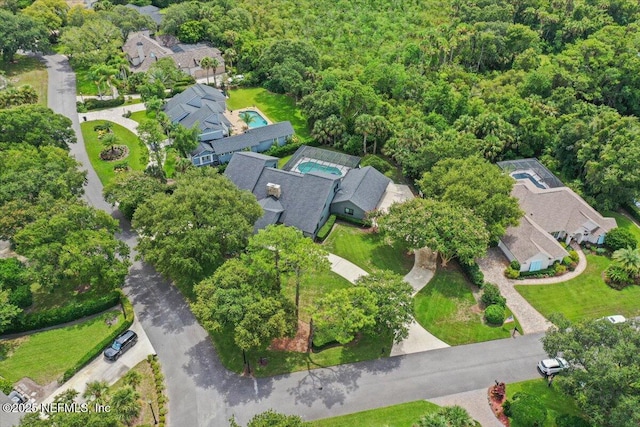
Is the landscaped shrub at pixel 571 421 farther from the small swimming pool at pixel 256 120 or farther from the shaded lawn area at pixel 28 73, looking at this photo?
the shaded lawn area at pixel 28 73

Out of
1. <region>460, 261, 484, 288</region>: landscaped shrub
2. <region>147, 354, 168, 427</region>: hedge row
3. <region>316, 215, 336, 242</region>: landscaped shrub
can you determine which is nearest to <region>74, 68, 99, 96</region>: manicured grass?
<region>316, 215, 336, 242</region>: landscaped shrub

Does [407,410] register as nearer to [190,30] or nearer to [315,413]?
[315,413]

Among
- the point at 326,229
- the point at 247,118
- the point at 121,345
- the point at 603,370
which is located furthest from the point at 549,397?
the point at 247,118

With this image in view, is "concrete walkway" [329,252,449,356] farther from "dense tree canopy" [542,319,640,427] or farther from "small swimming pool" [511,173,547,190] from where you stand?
"small swimming pool" [511,173,547,190]

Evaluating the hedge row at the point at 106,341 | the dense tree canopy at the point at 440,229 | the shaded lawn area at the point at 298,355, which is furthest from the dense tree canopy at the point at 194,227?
the dense tree canopy at the point at 440,229

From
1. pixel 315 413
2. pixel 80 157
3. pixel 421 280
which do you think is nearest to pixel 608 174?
pixel 421 280
